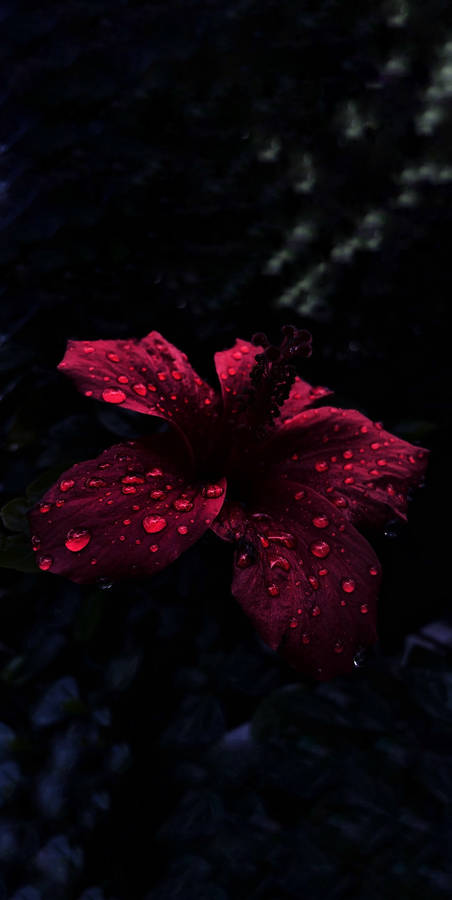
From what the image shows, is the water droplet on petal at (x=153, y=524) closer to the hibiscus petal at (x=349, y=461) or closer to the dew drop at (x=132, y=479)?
the dew drop at (x=132, y=479)

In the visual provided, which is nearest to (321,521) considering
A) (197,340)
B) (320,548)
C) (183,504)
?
(320,548)

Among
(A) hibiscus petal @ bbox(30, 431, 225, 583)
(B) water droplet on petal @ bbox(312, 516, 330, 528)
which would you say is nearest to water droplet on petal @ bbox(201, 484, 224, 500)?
(A) hibiscus petal @ bbox(30, 431, 225, 583)

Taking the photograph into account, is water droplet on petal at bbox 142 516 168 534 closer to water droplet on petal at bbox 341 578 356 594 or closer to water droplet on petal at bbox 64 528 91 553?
water droplet on petal at bbox 64 528 91 553

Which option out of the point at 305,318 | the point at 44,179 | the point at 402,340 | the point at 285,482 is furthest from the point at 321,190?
the point at 285,482

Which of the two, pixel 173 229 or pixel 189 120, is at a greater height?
pixel 189 120

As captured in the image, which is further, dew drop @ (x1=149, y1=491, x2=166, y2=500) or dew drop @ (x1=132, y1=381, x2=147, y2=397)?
dew drop @ (x1=132, y1=381, x2=147, y2=397)

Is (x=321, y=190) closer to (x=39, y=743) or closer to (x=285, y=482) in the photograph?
(x=285, y=482)

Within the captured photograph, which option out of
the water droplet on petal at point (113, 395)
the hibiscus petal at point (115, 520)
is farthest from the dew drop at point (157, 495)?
the water droplet on petal at point (113, 395)

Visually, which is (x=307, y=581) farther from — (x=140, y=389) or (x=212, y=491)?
(x=140, y=389)
